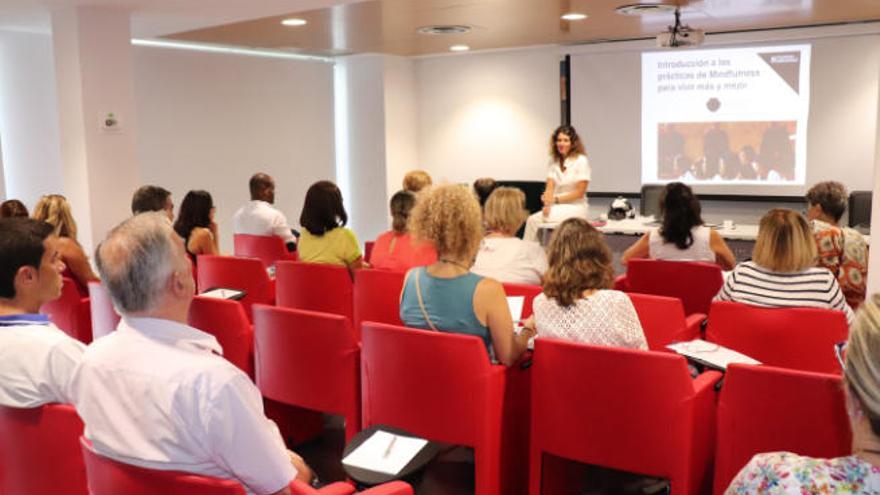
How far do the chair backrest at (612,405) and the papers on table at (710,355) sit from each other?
1.14 ft

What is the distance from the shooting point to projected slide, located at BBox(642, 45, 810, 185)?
845 centimetres

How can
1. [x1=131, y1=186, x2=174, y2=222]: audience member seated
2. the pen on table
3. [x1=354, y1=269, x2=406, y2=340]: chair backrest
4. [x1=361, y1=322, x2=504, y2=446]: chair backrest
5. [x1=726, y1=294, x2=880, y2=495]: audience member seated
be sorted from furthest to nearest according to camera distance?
[x1=131, y1=186, x2=174, y2=222]: audience member seated < [x1=354, y1=269, x2=406, y2=340]: chair backrest < [x1=361, y1=322, x2=504, y2=446]: chair backrest < the pen on table < [x1=726, y1=294, x2=880, y2=495]: audience member seated

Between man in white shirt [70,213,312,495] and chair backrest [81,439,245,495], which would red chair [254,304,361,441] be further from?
chair backrest [81,439,245,495]

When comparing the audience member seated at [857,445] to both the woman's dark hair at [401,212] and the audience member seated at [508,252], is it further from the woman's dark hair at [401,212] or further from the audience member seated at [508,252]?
the woman's dark hair at [401,212]

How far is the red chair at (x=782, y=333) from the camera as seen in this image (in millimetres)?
3260

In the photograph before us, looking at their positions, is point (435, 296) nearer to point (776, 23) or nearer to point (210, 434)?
point (210, 434)

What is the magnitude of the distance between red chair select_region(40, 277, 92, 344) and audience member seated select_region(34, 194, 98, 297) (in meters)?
0.05

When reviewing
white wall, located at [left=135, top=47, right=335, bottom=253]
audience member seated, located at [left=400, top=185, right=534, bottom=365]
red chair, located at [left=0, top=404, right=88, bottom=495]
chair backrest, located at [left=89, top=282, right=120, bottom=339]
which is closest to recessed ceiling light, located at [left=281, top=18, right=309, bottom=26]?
white wall, located at [left=135, top=47, right=335, bottom=253]

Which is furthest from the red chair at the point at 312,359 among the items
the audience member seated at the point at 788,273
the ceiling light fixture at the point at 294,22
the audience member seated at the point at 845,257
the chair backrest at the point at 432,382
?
the ceiling light fixture at the point at 294,22

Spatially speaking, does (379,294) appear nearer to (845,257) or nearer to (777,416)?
(777,416)

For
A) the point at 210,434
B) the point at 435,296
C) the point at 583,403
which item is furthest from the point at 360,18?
the point at 210,434

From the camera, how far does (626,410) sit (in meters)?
2.66

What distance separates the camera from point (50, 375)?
217 cm

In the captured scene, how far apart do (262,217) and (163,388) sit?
4603 mm
